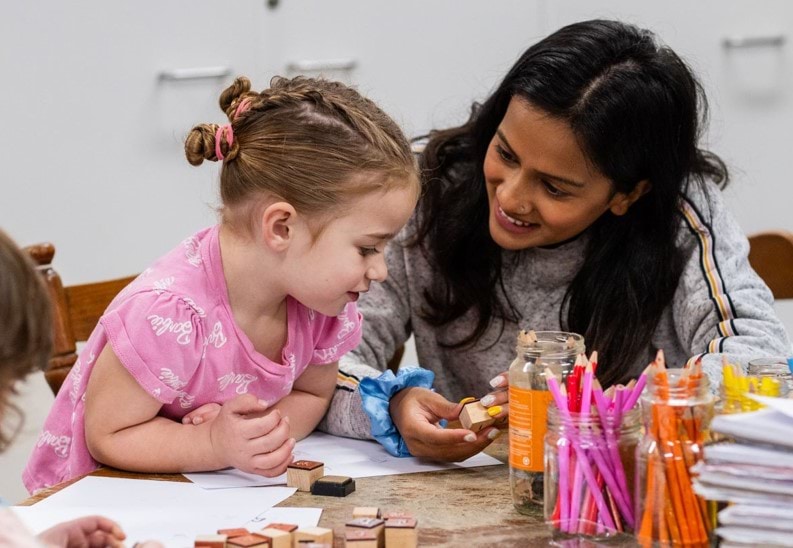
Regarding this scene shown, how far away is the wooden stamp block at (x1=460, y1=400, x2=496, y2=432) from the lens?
1.17 m

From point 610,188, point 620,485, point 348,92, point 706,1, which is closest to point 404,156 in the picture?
point 348,92

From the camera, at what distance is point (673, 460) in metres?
0.90

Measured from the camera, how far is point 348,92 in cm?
127

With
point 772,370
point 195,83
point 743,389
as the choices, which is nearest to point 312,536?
point 743,389

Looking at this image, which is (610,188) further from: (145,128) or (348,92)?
(145,128)

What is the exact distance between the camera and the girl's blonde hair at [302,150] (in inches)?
47.6

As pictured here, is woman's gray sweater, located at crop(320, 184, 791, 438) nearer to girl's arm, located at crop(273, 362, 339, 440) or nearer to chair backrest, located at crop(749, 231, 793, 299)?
girl's arm, located at crop(273, 362, 339, 440)

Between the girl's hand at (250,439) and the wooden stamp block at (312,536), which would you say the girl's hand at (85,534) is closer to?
the wooden stamp block at (312,536)

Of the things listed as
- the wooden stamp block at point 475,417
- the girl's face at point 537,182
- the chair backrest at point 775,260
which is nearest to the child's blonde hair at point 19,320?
the wooden stamp block at point 475,417

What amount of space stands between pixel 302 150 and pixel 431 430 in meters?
0.34

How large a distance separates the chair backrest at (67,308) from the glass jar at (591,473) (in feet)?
2.53

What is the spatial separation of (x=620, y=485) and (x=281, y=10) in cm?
206

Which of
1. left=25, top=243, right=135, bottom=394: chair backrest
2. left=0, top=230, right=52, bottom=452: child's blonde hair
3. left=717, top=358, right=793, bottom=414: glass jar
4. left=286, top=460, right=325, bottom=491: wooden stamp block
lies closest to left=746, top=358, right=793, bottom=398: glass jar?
left=717, top=358, right=793, bottom=414: glass jar

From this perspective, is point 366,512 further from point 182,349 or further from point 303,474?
point 182,349
